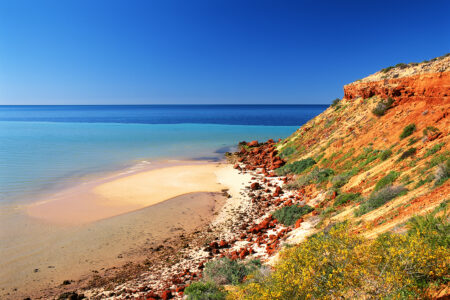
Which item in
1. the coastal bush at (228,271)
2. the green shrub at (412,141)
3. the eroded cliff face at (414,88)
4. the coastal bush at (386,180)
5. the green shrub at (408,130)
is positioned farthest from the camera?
the eroded cliff face at (414,88)

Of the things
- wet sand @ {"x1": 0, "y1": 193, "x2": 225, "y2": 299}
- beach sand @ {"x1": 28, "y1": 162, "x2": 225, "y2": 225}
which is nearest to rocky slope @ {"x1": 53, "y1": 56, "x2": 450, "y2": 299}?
wet sand @ {"x1": 0, "y1": 193, "x2": 225, "y2": 299}

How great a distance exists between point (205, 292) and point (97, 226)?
8.94 meters

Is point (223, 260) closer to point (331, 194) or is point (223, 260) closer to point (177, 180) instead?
point (331, 194)

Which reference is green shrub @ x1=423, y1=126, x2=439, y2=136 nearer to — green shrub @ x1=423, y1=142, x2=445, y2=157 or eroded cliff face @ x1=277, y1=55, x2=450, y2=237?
eroded cliff face @ x1=277, y1=55, x2=450, y2=237

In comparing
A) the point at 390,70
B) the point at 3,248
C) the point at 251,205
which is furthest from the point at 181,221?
the point at 390,70

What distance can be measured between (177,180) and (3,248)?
12267 millimetres

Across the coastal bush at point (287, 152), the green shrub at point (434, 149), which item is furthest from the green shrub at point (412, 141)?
the coastal bush at point (287, 152)

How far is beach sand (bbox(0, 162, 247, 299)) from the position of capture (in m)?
9.88

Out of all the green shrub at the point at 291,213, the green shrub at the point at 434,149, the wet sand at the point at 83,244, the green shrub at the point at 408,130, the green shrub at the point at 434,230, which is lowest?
the wet sand at the point at 83,244

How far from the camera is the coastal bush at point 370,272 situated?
3.96 m

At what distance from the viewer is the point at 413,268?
4082 mm

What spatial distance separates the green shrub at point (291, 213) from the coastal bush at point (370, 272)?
7.52 m

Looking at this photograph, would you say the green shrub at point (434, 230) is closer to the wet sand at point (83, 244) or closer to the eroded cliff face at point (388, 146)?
the eroded cliff face at point (388, 146)

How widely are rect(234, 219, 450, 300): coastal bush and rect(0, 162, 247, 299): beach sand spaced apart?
8.16 m
